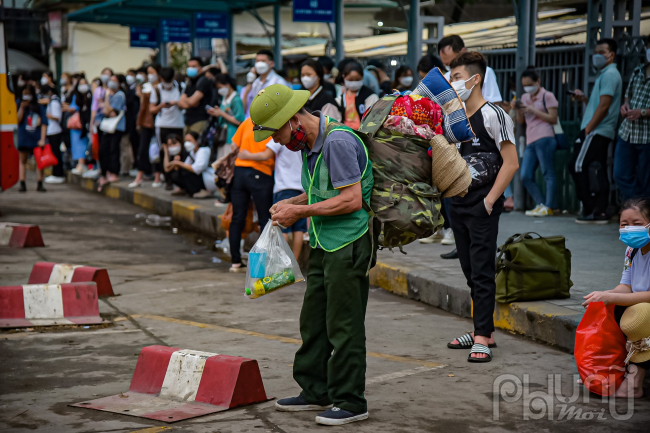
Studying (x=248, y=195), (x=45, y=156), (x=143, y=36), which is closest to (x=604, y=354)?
(x=248, y=195)

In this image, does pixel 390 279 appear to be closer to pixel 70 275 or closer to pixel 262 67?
pixel 70 275

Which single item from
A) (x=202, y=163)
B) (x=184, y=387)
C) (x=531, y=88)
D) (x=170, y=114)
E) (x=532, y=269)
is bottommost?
(x=184, y=387)

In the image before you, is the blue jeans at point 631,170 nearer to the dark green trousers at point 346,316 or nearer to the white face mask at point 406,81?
the white face mask at point 406,81

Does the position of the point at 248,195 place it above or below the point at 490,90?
below

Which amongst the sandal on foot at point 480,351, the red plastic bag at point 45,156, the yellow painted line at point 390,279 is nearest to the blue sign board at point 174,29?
the red plastic bag at point 45,156

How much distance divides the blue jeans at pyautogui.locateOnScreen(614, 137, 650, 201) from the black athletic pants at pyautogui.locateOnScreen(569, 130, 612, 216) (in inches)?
10.2

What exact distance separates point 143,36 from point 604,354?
18536 millimetres

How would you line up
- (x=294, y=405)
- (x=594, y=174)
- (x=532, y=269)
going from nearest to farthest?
1. (x=294, y=405)
2. (x=532, y=269)
3. (x=594, y=174)

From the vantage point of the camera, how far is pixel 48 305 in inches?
256

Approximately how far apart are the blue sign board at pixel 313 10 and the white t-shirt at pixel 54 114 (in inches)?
231

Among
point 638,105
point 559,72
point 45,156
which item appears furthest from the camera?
point 45,156

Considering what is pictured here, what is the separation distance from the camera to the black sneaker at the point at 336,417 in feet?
13.7

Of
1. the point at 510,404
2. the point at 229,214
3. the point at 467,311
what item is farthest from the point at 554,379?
the point at 229,214

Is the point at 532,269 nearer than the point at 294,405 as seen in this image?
No
